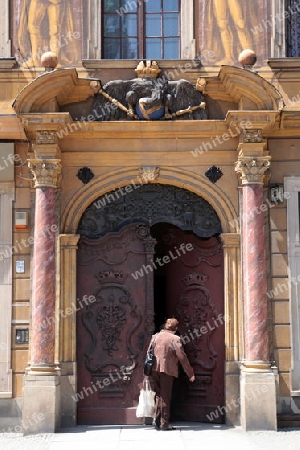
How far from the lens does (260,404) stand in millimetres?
9961

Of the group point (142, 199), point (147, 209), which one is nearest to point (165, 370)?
point (147, 209)

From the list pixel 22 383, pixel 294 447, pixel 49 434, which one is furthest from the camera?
pixel 22 383

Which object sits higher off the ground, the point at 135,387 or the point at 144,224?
the point at 144,224

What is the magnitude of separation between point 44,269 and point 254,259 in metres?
2.83

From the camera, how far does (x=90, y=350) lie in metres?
10.7

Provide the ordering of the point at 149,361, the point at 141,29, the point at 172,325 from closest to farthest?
1. the point at 149,361
2. the point at 172,325
3. the point at 141,29

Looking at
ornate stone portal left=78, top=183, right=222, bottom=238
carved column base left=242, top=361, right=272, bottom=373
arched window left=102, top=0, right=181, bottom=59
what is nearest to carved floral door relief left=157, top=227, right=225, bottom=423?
ornate stone portal left=78, top=183, right=222, bottom=238

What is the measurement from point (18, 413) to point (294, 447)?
12.3ft

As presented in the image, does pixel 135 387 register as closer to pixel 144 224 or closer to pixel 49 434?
pixel 49 434

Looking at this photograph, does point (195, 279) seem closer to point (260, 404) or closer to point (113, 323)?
point (113, 323)

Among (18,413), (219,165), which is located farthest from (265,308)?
(18,413)

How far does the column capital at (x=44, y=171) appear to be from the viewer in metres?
10.4

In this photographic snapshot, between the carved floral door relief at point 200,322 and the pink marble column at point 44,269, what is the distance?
1.89 meters

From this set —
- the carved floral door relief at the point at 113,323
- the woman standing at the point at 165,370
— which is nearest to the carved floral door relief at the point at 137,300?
the carved floral door relief at the point at 113,323
